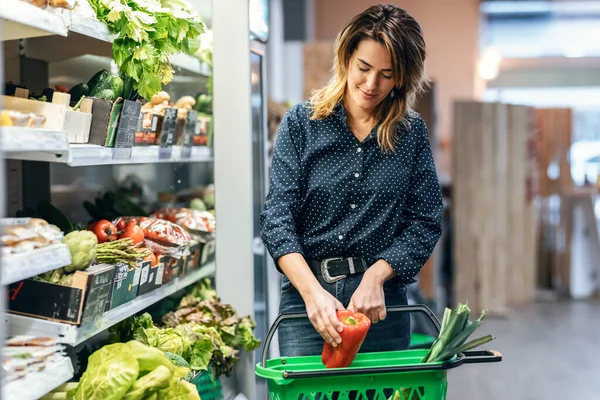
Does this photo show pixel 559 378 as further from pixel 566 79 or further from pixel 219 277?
pixel 566 79

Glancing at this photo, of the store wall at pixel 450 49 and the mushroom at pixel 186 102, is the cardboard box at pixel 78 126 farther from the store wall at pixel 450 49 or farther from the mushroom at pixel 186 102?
the store wall at pixel 450 49

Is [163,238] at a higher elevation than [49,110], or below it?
below

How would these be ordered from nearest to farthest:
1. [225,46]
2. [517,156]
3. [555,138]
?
[225,46] → [517,156] → [555,138]

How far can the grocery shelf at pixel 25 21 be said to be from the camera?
224cm

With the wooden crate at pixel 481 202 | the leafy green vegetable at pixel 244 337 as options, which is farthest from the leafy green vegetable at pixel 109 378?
the wooden crate at pixel 481 202

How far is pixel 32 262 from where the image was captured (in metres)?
2.27

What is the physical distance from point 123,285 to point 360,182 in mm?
964

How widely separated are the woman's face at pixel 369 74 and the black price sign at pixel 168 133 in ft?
3.99

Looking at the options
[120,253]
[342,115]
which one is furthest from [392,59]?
[120,253]

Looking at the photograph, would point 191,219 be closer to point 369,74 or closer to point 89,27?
point 89,27

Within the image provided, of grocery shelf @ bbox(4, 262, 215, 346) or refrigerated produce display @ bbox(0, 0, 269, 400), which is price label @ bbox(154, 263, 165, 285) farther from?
grocery shelf @ bbox(4, 262, 215, 346)

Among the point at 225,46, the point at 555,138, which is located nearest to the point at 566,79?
the point at 555,138

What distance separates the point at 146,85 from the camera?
3229 mm

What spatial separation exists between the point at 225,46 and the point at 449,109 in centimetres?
866
